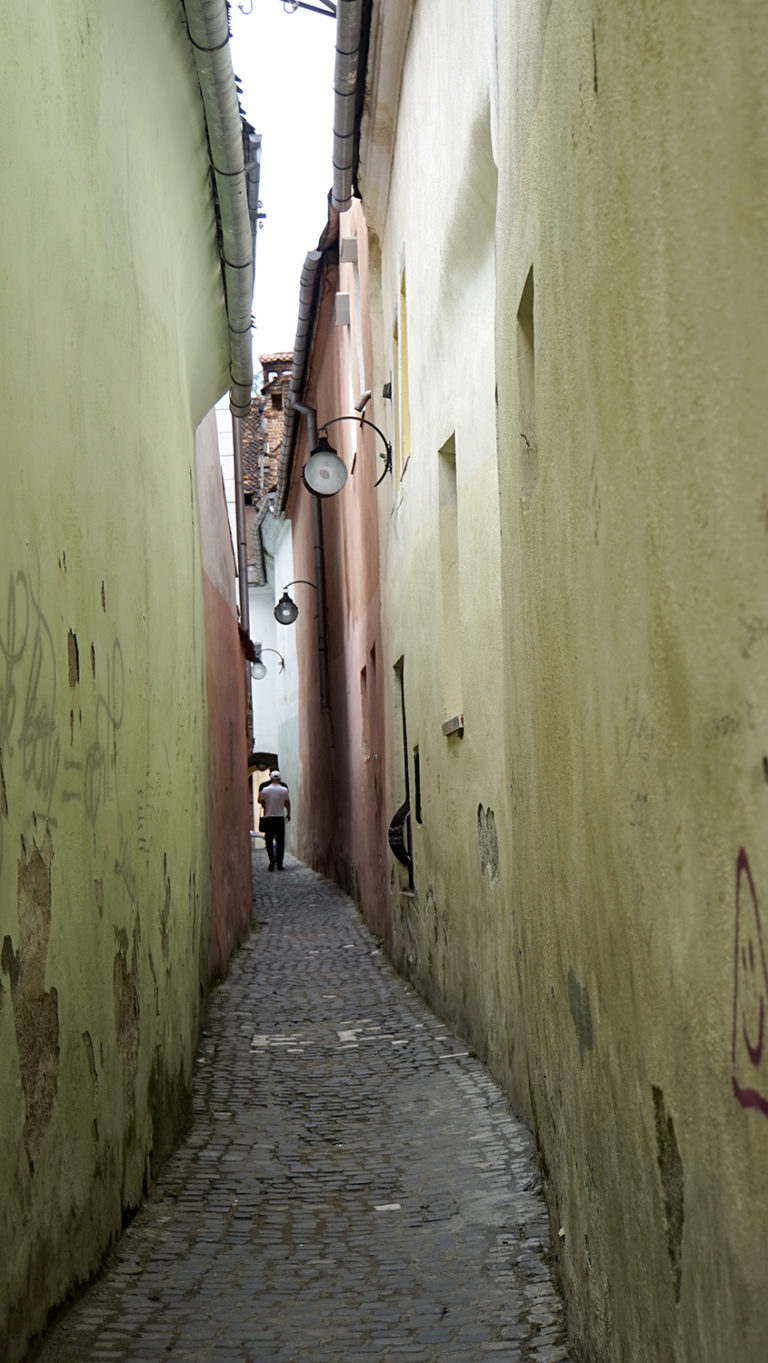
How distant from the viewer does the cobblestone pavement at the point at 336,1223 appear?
4.83 meters

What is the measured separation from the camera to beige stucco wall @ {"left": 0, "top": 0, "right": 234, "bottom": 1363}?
14.0 ft

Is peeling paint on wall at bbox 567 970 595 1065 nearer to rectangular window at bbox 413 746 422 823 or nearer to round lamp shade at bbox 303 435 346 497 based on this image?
rectangular window at bbox 413 746 422 823

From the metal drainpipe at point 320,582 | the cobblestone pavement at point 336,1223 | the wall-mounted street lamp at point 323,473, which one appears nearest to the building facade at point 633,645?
the cobblestone pavement at point 336,1223

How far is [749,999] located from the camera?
93.5 inches

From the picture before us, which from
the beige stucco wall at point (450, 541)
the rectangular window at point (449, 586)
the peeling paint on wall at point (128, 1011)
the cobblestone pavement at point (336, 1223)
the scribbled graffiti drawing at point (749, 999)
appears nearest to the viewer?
the scribbled graffiti drawing at point (749, 999)

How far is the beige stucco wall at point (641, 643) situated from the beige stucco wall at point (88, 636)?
4.88 feet

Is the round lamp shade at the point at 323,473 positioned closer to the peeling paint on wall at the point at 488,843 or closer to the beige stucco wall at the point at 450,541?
the beige stucco wall at the point at 450,541

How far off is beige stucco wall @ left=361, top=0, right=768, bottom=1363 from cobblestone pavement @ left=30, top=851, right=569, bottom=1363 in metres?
0.41

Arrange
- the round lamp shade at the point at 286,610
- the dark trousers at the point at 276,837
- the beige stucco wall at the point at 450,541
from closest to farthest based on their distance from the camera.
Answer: the beige stucco wall at the point at 450,541, the round lamp shade at the point at 286,610, the dark trousers at the point at 276,837

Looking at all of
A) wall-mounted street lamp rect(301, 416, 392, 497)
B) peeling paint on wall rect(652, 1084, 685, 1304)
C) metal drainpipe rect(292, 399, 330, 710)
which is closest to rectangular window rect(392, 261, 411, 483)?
wall-mounted street lamp rect(301, 416, 392, 497)

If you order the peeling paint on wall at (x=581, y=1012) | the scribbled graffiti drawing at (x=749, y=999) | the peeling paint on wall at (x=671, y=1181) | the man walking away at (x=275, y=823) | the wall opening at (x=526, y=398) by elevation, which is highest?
the wall opening at (x=526, y=398)

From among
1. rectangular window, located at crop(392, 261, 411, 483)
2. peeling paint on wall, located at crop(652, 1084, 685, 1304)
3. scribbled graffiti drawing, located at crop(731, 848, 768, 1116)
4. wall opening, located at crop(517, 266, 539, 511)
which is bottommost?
peeling paint on wall, located at crop(652, 1084, 685, 1304)

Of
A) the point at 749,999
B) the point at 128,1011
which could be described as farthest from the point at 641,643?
the point at 128,1011

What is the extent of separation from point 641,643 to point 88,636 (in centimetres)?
277
